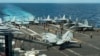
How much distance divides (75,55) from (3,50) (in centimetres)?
3831

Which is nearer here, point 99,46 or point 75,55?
point 75,55

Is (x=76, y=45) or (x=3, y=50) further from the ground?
(x=3, y=50)

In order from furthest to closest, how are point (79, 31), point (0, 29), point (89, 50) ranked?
1. point (79, 31)
2. point (89, 50)
3. point (0, 29)

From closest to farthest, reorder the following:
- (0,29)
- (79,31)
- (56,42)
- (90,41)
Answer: (0,29) < (56,42) < (90,41) < (79,31)

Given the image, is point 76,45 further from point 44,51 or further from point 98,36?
point 98,36

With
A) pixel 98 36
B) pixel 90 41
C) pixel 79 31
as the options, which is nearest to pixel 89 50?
pixel 90 41

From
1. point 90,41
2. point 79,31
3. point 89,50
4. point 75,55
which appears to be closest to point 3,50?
point 75,55

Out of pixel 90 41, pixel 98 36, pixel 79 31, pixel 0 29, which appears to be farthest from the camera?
pixel 79 31

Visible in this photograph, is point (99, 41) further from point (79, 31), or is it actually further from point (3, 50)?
point (3, 50)

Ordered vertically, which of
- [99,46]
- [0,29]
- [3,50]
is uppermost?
[0,29]

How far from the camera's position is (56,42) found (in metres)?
66.5

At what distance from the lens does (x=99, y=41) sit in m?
74.4

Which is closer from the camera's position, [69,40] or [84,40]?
[69,40]

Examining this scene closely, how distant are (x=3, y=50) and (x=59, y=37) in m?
48.4
